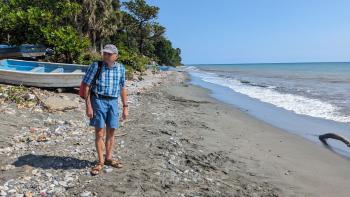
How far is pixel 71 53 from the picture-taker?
17.8 m

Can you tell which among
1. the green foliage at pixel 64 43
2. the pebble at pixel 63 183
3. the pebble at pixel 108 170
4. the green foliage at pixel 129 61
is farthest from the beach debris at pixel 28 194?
the green foliage at pixel 129 61

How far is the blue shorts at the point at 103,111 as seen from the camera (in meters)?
5.33

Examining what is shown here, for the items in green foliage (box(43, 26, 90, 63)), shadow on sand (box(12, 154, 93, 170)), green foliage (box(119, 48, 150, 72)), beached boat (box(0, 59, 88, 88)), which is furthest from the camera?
green foliage (box(119, 48, 150, 72))

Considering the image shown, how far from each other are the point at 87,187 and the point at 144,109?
22.8 feet

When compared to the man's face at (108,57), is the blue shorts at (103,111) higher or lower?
lower

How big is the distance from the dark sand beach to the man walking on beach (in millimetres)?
571

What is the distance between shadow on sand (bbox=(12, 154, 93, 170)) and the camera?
18.6ft

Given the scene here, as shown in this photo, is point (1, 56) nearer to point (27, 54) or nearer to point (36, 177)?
point (27, 54)

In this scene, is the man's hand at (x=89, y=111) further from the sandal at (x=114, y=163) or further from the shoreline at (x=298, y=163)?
the shoreline at (x=298, y=163)

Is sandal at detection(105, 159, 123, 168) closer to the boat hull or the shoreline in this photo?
the shoreline

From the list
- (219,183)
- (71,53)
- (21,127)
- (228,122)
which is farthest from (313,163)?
(71,53)

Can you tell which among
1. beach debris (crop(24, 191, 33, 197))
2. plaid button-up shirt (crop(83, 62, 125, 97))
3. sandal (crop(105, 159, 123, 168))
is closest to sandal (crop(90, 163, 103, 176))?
sandal (crop(105, 159, 123, 168))

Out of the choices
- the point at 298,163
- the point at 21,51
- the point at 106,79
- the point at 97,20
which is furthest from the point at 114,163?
the point at 97,20

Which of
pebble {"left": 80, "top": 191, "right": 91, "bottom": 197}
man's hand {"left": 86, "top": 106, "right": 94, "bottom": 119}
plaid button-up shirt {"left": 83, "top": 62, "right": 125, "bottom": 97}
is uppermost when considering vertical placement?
plaid button-up shirt {"left": 83, "top": 62, "right": 125, "bottom": 97}
